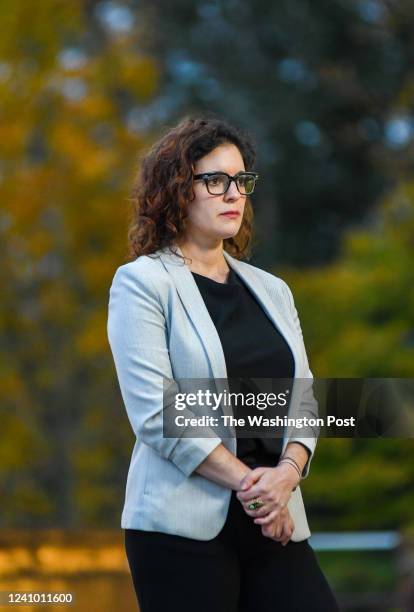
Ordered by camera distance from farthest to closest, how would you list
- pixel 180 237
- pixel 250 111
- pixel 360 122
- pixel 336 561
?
pixel 360 122 < pixel 250 111 < pixel 336 561 < pixel 180 237

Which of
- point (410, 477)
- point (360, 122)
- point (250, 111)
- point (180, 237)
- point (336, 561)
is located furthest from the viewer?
point (360, 122)

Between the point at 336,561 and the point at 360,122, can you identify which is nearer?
the point at 336,561

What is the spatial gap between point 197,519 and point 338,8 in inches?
686

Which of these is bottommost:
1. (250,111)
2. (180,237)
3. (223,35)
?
(180,237)

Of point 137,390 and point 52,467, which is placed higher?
point 137,390

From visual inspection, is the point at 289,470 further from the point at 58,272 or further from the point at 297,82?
the point at 297,82

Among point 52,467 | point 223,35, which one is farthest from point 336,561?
point 223,35

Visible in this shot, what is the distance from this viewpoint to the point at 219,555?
98.2 inches

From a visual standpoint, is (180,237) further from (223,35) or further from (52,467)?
(223,35)

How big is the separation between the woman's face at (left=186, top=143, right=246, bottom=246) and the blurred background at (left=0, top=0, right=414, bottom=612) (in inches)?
263

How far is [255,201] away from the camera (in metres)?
18.3

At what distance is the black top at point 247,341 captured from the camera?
2.55m

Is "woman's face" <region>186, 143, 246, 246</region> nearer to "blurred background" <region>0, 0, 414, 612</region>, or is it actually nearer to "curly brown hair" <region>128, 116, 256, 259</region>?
"curly brown hair" <region>128, 116, 256, 259</region>

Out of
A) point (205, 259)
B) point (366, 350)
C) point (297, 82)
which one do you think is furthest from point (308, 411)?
point (297, 82)
